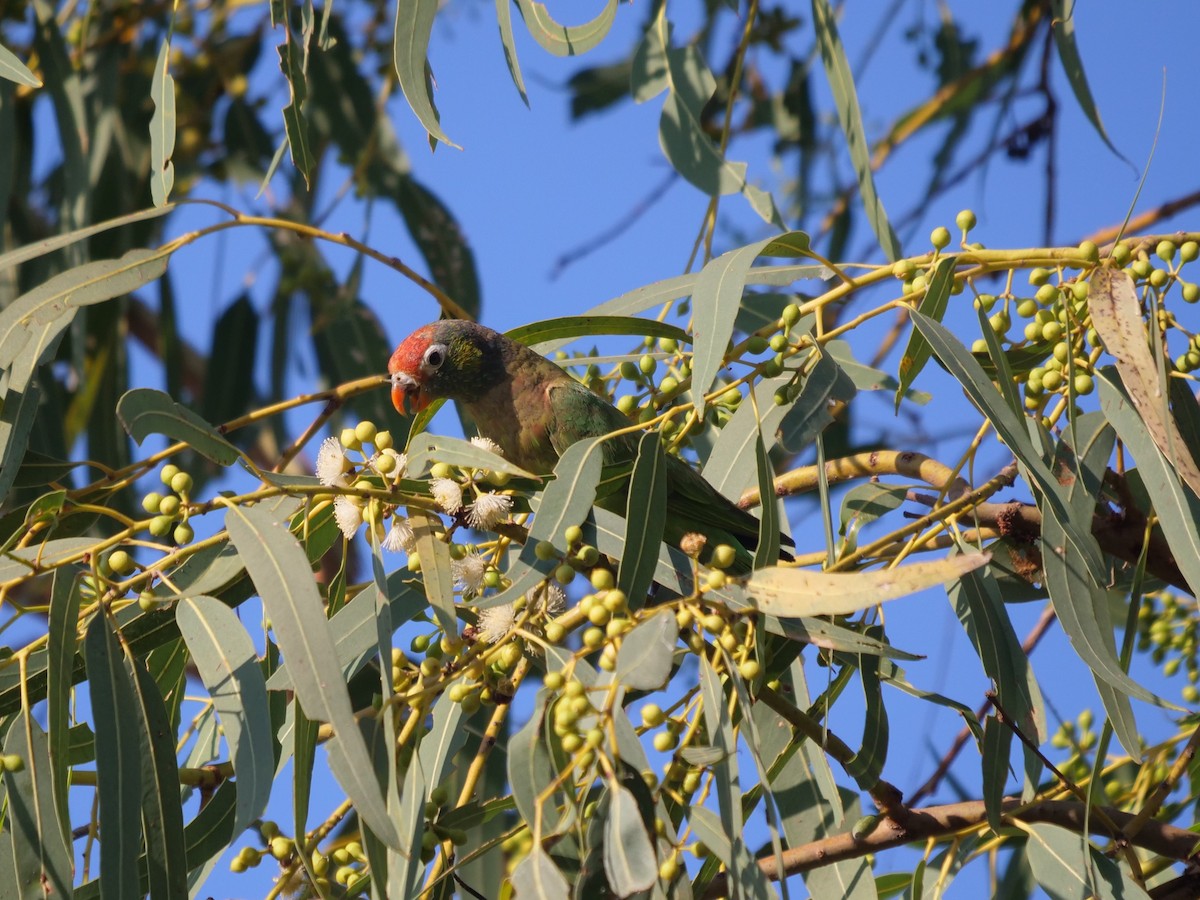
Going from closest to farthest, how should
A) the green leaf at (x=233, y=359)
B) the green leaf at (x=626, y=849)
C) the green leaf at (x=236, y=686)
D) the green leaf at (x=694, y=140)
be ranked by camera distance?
the green leaf at (x=626, y=849), the green leaf at (x=236, y=686), the green leaf at (x=694, y=140), the green leaf at (x=233, y=359)

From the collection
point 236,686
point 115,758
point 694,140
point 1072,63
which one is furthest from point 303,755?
point 1072,63

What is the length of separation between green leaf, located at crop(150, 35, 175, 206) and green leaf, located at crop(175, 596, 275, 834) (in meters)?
0.93

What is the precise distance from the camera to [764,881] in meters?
1.83

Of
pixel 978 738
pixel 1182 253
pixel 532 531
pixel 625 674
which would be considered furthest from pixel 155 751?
pixel 1182 253

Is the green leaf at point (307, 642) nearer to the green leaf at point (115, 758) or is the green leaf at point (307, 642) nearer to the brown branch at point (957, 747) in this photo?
the green leaf at point (115, 758)

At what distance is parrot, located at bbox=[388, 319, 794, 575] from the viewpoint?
2924 millimetres

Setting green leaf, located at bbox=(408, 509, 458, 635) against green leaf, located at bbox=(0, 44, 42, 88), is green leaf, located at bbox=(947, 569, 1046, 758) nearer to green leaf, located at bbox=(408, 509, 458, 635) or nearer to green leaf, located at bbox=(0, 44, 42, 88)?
green leaf, located at bbox=(408, 509, 458, 635)

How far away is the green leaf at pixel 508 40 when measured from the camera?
9.12 ft

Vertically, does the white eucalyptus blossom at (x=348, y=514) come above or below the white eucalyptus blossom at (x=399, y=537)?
above

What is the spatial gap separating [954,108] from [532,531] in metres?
4.43

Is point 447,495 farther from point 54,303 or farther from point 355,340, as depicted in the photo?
point 355,340

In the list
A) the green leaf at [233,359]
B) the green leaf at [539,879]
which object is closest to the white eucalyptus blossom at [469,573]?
the green leaf at [539,879]

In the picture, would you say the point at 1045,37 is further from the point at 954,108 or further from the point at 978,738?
the point at 978,738

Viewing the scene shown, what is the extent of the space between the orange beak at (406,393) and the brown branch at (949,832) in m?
1.76
